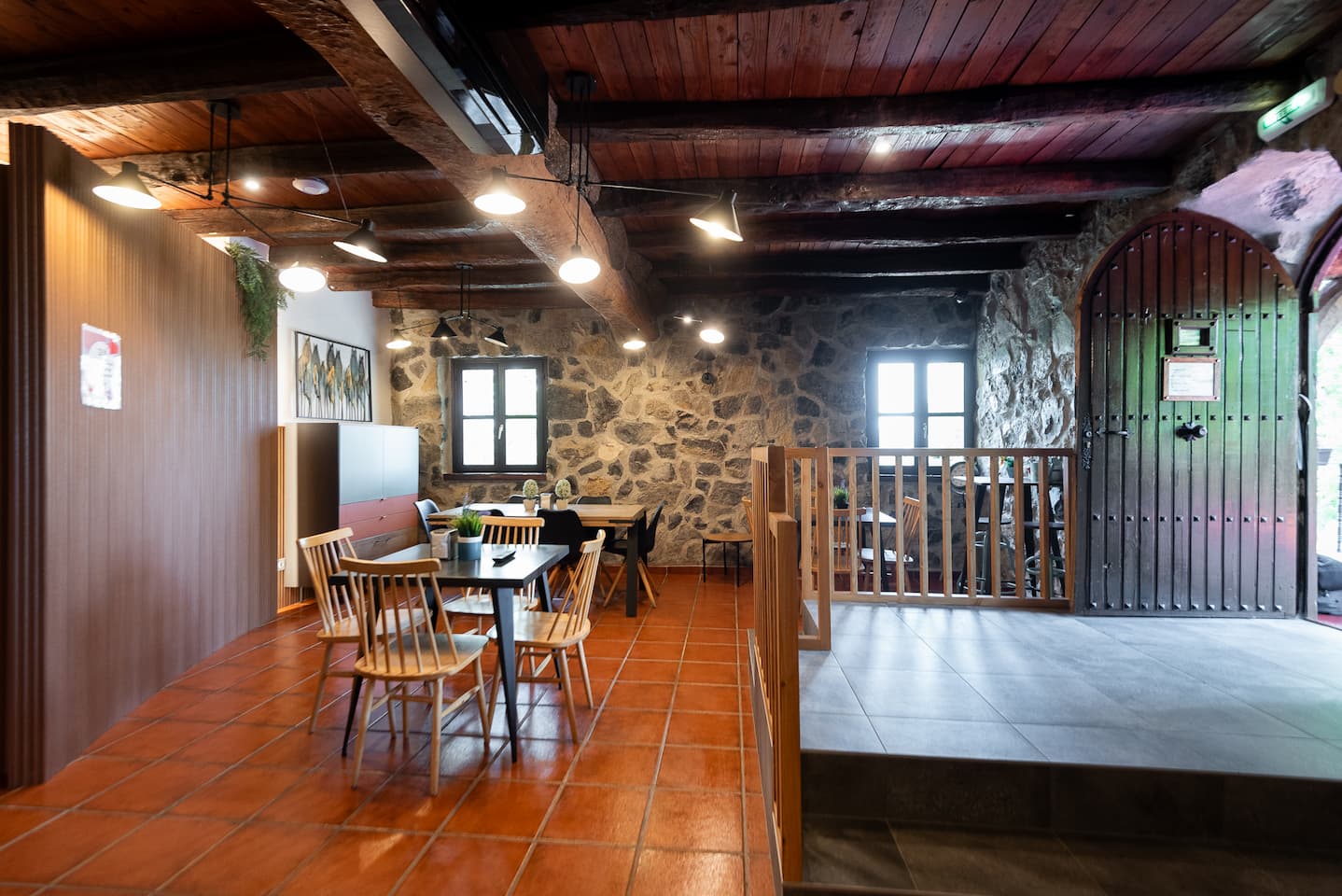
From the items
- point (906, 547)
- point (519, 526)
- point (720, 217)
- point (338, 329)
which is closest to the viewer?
point (720, 217)

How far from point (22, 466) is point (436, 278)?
3.64 m

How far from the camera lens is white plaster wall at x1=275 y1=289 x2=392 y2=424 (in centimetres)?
511

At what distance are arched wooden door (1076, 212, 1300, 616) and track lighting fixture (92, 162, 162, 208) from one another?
4888 mm

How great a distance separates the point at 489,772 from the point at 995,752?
1.89m

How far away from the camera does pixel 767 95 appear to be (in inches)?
108

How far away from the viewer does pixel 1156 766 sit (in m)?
1.83

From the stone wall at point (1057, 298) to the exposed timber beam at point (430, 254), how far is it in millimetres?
3839

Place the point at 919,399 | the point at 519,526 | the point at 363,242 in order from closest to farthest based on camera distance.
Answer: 1. the point at 363,242
2. the point at 519,526
3. the point at 919,399

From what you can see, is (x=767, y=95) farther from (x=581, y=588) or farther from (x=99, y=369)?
(x=99, y=369)

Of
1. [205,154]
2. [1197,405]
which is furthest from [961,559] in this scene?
[205,154]

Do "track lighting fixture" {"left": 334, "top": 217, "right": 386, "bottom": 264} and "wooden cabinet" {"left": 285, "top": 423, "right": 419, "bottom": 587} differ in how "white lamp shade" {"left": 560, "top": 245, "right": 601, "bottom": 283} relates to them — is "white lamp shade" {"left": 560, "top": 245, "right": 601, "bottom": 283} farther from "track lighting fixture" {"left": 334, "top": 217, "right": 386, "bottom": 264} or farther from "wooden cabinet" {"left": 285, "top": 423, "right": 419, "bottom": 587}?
"wooden cabinet" {"left": 285, "top": 423, "right": 419, "bottom": 587}

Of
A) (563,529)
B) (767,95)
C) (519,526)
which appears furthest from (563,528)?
(767,95)

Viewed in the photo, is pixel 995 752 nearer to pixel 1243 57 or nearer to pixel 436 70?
pixel 436 70

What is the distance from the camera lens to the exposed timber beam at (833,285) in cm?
558
